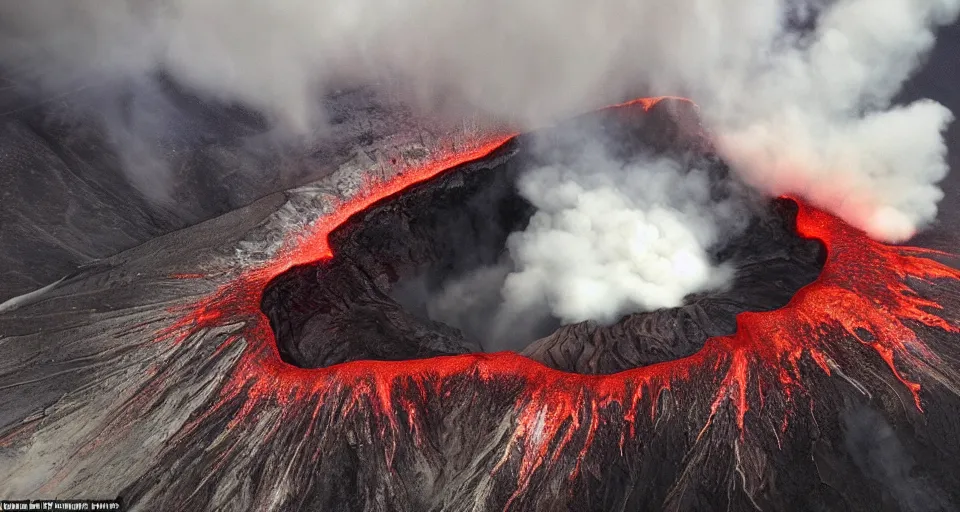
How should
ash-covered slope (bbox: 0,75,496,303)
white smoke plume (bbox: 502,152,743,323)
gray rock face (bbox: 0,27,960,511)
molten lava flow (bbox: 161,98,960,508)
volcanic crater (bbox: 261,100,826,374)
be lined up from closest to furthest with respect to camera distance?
1. gray rock face (bbox: 0,27,960,511)
2. molten lava flow (bbox: 161,98,960,508)
3. volcanic crater (bbox: 261,100,826,374)
4. ash-covered slope (bbox: 0,75,496,303)
5. white smoke plume (bbox: 502,152,743,323)

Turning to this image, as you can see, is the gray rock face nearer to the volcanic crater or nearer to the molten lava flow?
the molten lava flow

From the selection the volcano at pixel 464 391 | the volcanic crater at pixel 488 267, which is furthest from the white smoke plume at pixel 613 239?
the volcano at pixel 464 391

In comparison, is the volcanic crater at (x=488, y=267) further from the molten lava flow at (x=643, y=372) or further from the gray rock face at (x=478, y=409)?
the molten lava flow at (x=643, y=372)

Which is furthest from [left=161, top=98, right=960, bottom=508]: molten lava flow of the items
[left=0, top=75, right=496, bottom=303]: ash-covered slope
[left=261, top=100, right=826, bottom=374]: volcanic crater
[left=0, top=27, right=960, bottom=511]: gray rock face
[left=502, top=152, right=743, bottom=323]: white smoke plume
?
[left=0, top=75, right=496, bottom=303]: ash-covered slope

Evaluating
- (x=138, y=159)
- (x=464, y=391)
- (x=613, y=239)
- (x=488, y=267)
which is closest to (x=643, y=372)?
(x=464, y=391)

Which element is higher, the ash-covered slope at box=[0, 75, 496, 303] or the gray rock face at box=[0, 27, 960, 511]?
the ash-covered slope at box=[0, 75, 496, 303]

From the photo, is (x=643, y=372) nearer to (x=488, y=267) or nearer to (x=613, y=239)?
(x=613, y=239)

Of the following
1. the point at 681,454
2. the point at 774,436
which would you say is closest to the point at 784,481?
the point at 774,436
